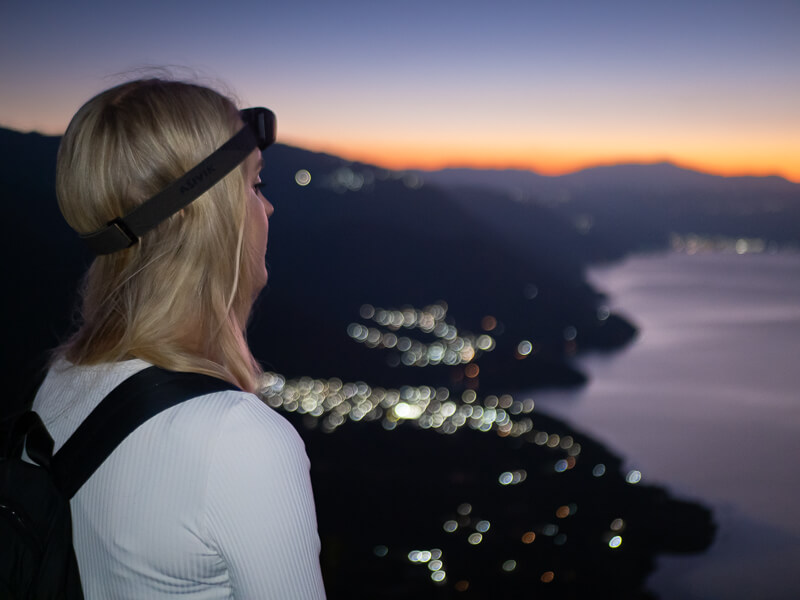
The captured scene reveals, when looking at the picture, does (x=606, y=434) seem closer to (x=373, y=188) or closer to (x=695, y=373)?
(x=695, y=373)

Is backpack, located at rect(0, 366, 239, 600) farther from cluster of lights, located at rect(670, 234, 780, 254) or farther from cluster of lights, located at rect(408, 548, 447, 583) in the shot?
cluster of lights, located at rect(670, 234, 780, 254)

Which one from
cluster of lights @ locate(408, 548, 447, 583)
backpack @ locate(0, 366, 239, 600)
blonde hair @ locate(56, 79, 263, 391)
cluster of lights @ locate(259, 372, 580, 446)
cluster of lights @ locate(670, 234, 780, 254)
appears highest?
blonde hair @ locate(56, 79, 263, 391)

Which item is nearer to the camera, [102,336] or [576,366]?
[102,336]

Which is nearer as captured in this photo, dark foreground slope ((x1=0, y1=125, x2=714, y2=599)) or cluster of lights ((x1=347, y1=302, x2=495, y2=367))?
dark foreground slope ((x1=0, y1=125, x2=714, y2=599))

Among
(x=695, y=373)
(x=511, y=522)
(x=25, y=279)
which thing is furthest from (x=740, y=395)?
(x=25, y=279)

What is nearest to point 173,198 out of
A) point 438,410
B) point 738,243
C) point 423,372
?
point 738,243

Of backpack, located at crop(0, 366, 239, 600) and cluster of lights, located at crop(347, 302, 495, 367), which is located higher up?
backpack, located at crop(0, 366, 239, 600)

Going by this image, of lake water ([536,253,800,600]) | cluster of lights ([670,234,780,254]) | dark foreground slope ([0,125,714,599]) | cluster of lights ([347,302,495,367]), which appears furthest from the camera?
cluster of lights ([347,302,495,367])

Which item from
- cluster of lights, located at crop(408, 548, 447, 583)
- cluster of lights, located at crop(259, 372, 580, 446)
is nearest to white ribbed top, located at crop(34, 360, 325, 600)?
cluster of lights, located at crop(408, 548, 447, 583)
